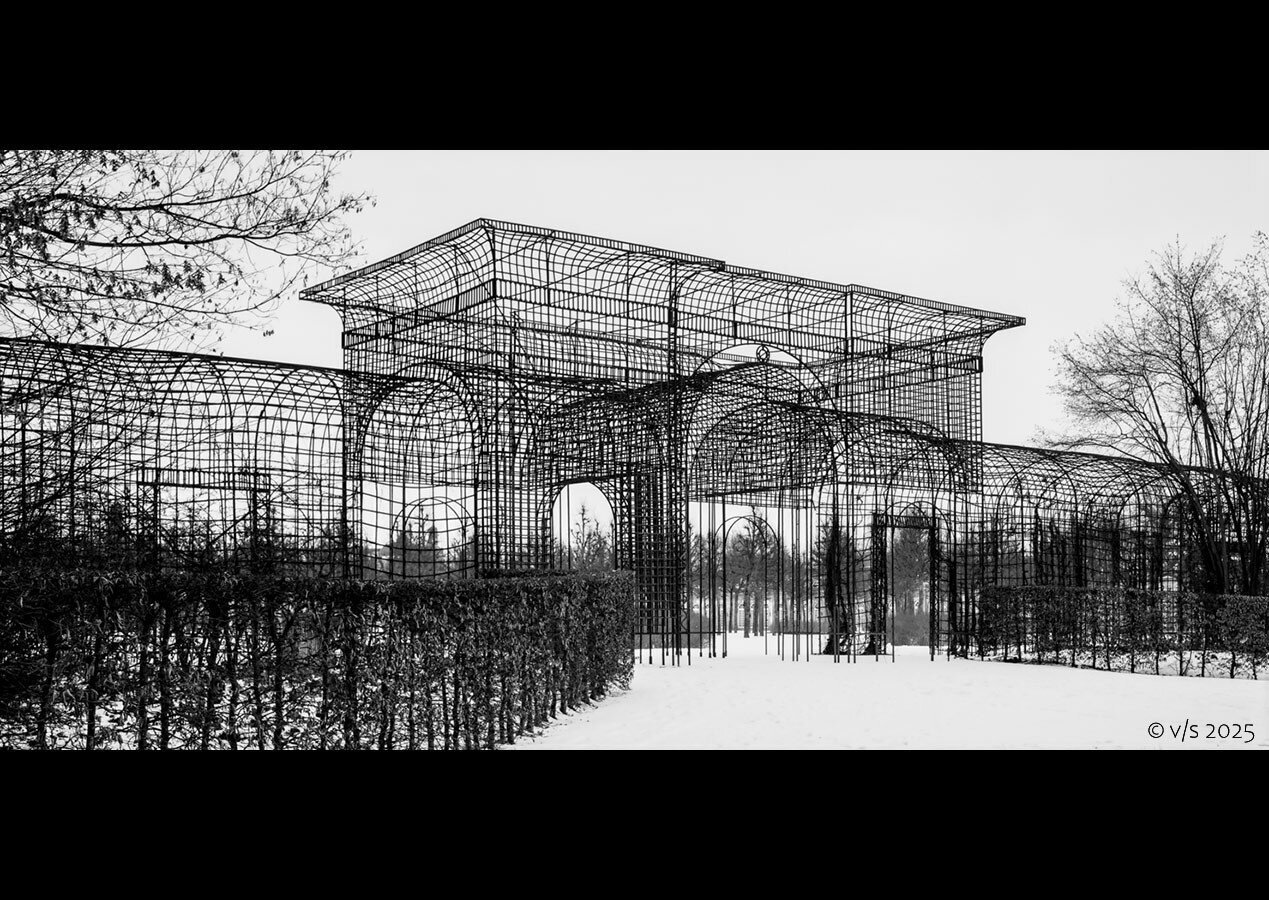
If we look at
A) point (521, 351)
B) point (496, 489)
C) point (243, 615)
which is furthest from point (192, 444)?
point (243, 615)

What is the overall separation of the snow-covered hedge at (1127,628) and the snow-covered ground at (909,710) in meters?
0.85

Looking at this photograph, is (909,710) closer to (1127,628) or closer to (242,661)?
(1127,628)

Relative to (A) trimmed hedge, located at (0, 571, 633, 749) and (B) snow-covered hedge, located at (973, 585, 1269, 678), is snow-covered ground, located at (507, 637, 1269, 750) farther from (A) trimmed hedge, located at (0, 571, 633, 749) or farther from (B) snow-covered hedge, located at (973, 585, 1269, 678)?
(A) trimmed hedge, located at (0, 571, 633, 749)

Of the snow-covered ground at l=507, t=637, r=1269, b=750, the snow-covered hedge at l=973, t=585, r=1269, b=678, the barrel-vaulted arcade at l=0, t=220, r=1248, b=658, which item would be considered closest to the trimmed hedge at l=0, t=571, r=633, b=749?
the snow-covered ground at l=507, t=637, r=1269, b=750

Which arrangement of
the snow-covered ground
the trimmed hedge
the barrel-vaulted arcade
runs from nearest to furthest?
the trimmed hedge < the snow-covered ground < the barrel-vaulted arcade

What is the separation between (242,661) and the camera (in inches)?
257

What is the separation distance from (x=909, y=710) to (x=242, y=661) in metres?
6.53

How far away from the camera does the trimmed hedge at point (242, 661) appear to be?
5.95 m

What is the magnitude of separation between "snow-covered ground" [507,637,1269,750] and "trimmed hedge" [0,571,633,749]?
117 cm

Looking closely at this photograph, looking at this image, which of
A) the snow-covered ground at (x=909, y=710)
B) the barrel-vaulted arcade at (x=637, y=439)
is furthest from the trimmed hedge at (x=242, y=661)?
the barrel-vaulted arcade at (x=637, y=439)

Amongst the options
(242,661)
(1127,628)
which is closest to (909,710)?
(1127,628)

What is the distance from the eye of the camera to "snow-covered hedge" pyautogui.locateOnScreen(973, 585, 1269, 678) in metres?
15.2

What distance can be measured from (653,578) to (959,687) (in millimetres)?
5302
